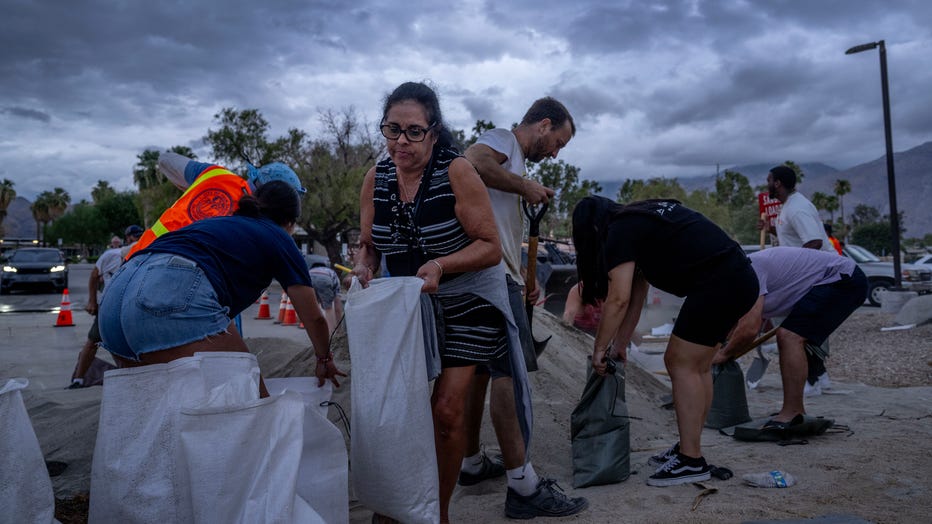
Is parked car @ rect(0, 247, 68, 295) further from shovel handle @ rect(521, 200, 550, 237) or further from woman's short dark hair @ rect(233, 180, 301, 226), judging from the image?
shovel handle @ rect(521, 200, 550, 237)

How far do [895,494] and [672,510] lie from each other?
1072 mm

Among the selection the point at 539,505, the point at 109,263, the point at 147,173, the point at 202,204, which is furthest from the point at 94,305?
the point at 147,173

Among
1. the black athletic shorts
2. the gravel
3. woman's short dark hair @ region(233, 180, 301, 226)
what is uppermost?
woman's short dark hair @ region(233, 180, 301, 226)

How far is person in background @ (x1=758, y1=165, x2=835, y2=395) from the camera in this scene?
559 centimetres

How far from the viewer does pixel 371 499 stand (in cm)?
238

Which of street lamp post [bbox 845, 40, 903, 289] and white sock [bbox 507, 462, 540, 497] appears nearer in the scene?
white sock [bbox 507, 462, 540, 497]

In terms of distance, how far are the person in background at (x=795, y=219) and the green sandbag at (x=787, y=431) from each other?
1246 millimetres

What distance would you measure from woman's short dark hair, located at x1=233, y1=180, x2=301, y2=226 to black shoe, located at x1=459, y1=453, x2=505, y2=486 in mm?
1570

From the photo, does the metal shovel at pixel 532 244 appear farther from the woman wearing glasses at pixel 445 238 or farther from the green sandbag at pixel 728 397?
the green sandbag at pixel 728 397

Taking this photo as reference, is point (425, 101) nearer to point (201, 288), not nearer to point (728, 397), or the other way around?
point (201, 288)

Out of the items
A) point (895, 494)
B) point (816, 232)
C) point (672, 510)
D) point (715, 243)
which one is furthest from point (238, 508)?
point (816, 232)

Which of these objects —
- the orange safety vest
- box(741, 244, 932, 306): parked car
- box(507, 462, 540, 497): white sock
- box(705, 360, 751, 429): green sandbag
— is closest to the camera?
box(507, 462, 540, 497): white sock

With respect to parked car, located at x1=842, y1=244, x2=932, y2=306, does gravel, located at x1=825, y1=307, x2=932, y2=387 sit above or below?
below

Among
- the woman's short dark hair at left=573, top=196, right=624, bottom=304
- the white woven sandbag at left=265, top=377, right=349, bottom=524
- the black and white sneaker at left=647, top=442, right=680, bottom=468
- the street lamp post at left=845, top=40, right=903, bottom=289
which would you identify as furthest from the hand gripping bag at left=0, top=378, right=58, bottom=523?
the street lamp post at left=845, top=40, right=903, bottom=289
